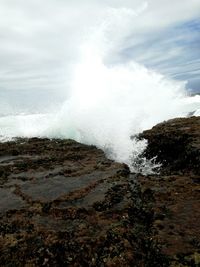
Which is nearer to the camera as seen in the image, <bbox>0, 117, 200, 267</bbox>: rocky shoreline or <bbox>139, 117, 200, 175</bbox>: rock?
<bbox>0, 117, 200, 267</bbox>: rocky shoreline

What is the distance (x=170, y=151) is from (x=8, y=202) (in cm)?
530

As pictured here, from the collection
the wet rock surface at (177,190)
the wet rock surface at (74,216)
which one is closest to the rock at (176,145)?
the wet rock surface at (177,190)

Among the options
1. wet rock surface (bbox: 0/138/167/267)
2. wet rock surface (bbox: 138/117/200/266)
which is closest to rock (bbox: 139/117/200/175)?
wet rock surface (bbox: 138/117/200/266)

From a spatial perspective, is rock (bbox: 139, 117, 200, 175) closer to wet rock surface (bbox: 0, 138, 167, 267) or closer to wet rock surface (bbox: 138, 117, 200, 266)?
wet rock surface (bbox: 138, 117, 200, 266)

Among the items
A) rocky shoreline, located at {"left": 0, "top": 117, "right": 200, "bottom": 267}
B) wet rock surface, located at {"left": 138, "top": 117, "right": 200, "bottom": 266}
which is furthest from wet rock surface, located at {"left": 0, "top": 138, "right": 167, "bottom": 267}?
wet rock surface, located at {"left": 138, "top": 117, "right": 200, "bottom": 266}

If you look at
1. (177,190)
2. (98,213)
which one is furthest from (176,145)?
(98,213)

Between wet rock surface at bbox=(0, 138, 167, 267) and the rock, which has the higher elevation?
the rock

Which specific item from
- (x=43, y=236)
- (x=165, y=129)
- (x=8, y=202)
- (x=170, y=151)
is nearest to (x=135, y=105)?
(x=165, y=129)

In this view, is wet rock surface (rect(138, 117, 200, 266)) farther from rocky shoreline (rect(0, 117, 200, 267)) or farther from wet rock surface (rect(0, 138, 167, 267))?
wet rock surface (rect(0, 138, 167, 267))

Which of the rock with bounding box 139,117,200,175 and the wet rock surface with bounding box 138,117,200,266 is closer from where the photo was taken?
the wet rock surface with bounding box 138,117,200,266

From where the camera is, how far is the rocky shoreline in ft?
15.6

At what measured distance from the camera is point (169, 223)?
549 centimetres

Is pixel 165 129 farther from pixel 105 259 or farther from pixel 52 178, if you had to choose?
pixel 105 259

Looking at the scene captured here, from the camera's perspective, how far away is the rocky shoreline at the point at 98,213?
4762mm
